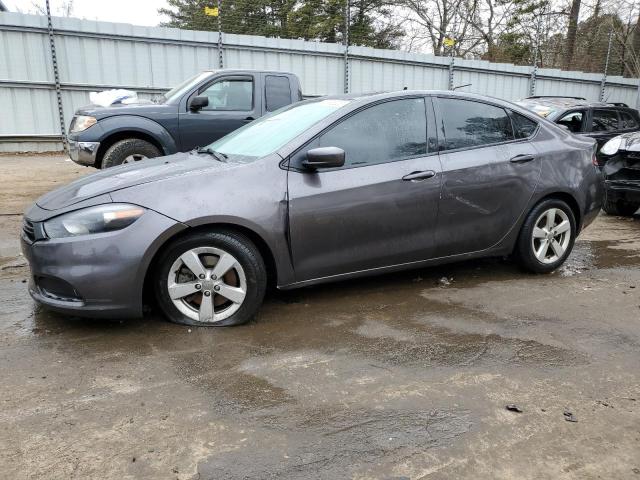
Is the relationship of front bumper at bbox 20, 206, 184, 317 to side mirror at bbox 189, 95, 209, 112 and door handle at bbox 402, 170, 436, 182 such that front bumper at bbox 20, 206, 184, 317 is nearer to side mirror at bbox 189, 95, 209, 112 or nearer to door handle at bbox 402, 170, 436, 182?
door handle at bbox 402, 170, 436, 182

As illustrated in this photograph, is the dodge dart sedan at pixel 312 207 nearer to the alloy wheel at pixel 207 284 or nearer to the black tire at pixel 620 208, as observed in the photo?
the alloy wheel at pixel 207 284

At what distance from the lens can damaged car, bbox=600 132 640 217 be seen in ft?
22.4

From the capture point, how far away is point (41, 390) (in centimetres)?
269

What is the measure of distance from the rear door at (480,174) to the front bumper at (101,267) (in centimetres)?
205

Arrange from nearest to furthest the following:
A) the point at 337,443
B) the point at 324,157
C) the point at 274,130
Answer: the point at 337,443, the point at 324,157, the point at 274,130

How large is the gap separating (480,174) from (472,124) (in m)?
0.44

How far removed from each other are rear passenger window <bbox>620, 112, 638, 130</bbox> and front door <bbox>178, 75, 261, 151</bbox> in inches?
254

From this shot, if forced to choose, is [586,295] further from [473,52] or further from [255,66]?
[473,52]

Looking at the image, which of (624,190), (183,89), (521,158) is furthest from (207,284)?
(624,190)

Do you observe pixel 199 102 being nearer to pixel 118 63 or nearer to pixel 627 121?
pixel 118 63

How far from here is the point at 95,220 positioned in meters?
3.16

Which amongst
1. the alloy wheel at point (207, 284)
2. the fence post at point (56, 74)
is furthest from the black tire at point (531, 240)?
the fence post at point (56, 74)

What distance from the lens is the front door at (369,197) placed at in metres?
3.56

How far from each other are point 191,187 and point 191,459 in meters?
1.67
